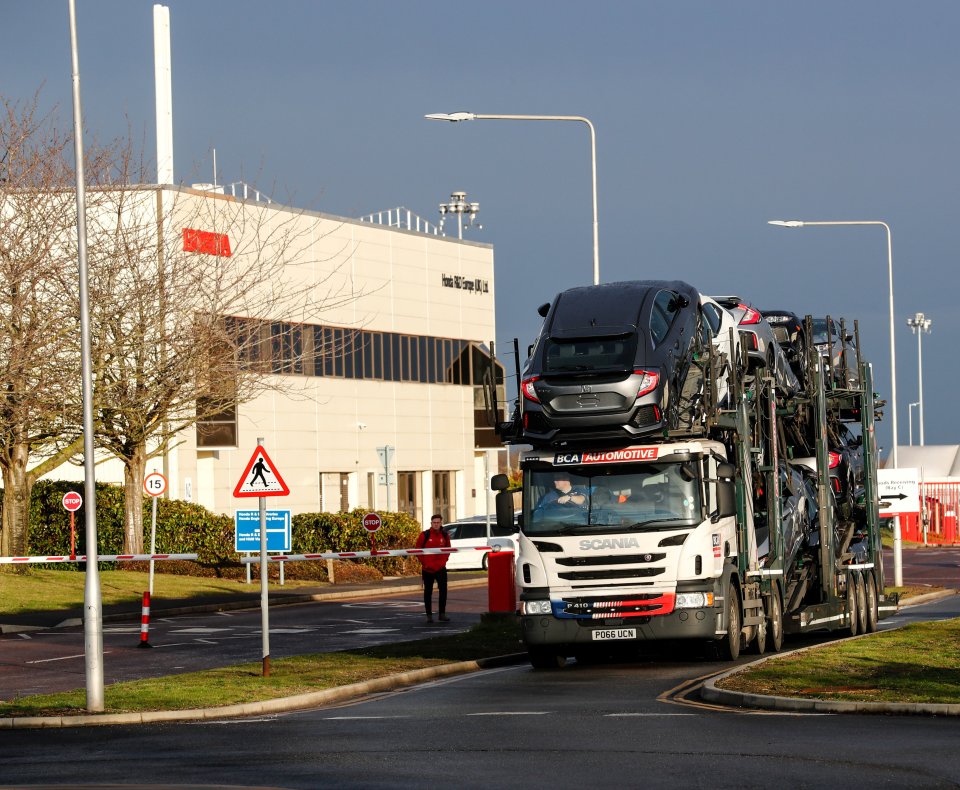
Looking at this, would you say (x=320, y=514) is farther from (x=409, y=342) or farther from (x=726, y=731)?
(x=726, y=731)

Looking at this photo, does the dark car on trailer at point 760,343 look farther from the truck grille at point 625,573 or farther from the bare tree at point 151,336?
the bare tree at point 151,336

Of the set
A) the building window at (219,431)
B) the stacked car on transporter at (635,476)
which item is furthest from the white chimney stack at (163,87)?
the stacked car on transporter at (635,476)

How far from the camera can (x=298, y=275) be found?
55.1 metres

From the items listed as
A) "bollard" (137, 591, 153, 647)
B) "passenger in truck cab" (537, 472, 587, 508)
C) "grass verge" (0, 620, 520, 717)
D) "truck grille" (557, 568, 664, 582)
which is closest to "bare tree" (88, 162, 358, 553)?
"bollard" (137, 591, 153, 647)

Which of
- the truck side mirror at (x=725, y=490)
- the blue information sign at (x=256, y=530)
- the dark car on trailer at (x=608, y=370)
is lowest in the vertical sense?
the blue information sign at (x=256, y=530)

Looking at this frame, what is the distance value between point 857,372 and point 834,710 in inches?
470

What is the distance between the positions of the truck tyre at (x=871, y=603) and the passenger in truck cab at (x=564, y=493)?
7.86 metres

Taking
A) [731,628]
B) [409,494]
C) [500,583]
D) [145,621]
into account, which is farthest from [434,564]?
[409,494]

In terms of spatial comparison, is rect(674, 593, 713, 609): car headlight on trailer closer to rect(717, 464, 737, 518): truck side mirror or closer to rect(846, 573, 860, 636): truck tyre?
rect(717, 464, 737, 518): truck side mirror

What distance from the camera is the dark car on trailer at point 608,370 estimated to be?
64.8 feet

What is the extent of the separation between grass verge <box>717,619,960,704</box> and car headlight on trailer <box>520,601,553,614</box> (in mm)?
2625

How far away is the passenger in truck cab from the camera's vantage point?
20.5m

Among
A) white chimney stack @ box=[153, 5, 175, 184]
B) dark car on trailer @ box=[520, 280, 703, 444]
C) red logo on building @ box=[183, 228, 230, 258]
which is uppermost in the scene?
white chimney stack @ box=[153, 5, 175, 184]

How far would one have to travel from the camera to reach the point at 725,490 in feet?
68.0
